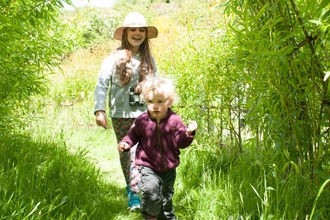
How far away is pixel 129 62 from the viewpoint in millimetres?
3152

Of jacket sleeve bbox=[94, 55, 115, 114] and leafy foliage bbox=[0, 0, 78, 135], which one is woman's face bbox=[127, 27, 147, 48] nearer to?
jacket sleeve bbox=[94, 55, 115, 114]

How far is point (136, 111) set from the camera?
317cm

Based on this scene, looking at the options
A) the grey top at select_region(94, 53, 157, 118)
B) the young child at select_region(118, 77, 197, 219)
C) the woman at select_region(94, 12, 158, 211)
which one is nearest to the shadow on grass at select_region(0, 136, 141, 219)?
the woman at select_region(94, 12, 158, 211)

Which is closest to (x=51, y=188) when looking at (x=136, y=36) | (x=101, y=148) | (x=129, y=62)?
(x=129, y=62)

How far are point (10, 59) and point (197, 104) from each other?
1.74m

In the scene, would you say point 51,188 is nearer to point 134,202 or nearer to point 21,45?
point 134,202

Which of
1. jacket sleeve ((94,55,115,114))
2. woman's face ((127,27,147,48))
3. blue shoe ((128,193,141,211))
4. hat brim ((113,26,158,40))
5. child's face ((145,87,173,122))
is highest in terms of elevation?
hat brim ((113,26,158,40))

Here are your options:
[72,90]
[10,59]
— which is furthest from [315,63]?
[72,90]

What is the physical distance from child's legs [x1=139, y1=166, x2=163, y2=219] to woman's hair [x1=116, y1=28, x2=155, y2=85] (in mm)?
908

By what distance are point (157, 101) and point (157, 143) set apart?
0.92 feet

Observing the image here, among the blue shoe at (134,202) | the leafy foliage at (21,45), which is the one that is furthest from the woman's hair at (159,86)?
the blue shoe at (134,202)

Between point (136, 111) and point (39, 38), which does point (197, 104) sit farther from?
point (39, 38)

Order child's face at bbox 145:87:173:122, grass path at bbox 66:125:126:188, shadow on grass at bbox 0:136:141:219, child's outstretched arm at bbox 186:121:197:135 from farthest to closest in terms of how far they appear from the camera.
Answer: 1. grass path at bbox 66:125:126:188
2. child's face at bbox 145:87:173:122
3. child's outstretched arm at bbox 186:121:197:135
4. shadow on grass at bbox 0:136:141:219

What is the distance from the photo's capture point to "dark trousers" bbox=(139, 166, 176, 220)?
2.47 m
